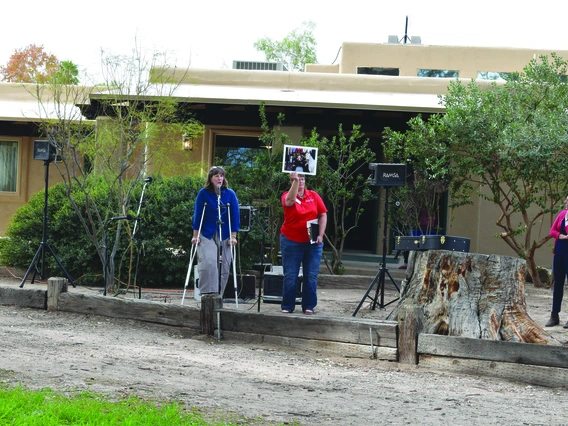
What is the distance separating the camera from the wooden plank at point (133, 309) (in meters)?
8.45

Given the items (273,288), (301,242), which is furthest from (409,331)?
(273,288)

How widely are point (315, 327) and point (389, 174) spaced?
10.5 feet

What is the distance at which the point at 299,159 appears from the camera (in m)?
9.05

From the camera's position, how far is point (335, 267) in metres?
14.9

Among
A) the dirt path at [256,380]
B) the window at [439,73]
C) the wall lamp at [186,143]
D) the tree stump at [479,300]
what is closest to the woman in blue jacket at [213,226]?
the dirt path at [256,380]

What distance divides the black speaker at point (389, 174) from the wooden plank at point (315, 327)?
2.92 meters

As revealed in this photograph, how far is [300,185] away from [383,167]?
1.47 m

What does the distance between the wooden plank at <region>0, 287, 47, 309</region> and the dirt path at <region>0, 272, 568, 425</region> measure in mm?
1001

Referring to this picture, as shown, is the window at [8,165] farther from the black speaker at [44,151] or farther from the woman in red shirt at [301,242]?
the woman in red shirt at [301,242]

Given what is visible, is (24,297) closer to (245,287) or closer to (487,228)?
(245,287)

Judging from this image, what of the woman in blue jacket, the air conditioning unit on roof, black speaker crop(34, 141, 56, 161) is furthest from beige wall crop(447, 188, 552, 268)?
the air conditioning unit on roof

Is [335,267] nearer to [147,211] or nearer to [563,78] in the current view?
[147,211]

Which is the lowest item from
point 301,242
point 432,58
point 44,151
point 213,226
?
point 301,242

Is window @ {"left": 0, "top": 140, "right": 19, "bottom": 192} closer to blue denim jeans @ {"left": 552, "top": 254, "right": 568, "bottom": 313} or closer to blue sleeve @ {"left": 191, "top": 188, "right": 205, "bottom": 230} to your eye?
blue sleeve @ {"left": 191, "top": 188, "right": 205, "bottom": 230}
